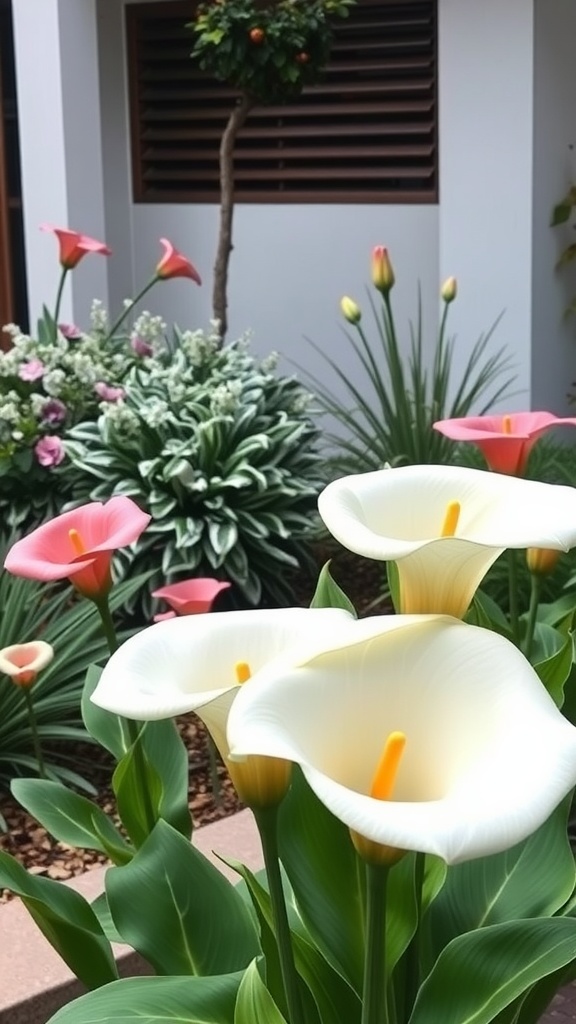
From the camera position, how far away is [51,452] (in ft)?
14.0

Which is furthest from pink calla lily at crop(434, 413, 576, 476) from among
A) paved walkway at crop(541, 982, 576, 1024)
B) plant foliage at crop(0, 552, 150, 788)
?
plant foliage at crop(0, 552, 150, 788)

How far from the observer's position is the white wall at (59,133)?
19.9ft

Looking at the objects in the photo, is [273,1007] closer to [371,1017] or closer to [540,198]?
[371,1017]

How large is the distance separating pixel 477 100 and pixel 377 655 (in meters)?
5.01

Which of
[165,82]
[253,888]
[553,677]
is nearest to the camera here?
[253,888]

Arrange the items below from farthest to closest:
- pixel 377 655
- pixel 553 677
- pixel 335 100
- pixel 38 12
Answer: pixel 335 100
pixel 38 12
pixel 553 677
pixel 377 655

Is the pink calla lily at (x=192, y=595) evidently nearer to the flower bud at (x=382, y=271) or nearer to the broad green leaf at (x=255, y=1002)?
the broad green leaf at (x=255, y=1002)

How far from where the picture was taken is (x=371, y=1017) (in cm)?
120

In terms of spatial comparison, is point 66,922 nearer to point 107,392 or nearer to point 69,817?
point 69,817

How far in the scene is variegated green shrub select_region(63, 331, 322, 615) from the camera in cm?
398

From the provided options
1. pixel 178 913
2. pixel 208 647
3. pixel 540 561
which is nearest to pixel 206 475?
pixel 540 561

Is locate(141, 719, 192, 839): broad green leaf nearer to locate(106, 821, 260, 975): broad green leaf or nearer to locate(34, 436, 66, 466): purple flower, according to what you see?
locate(106, 821, 260, 975): broad green leaf

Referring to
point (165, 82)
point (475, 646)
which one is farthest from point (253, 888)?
point (165, 82)

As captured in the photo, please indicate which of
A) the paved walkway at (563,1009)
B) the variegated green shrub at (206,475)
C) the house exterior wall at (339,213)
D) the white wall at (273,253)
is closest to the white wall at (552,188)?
the house exterior wall at (339,213)
